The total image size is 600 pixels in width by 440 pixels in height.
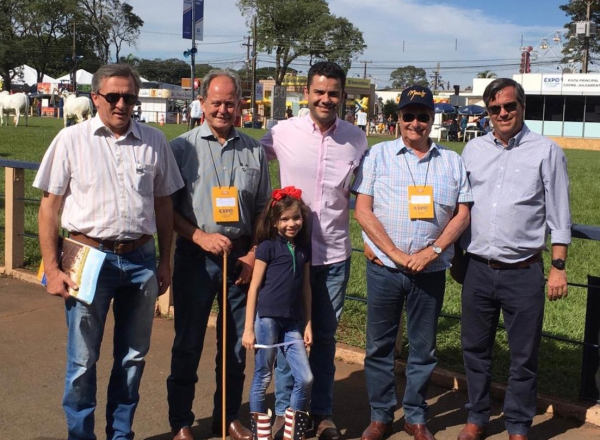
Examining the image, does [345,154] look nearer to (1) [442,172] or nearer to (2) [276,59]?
(1) [442,172]

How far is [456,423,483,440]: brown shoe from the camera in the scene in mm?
4227

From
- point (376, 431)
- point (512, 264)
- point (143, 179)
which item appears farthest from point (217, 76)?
point (376, 431)

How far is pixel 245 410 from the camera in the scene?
4637 millimetres

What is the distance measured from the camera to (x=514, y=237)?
13.2 feet

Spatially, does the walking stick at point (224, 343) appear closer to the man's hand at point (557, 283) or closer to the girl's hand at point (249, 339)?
the girl's hand at point (249, 339)

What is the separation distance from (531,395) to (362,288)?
11.1ft

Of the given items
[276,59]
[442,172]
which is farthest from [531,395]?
[276,59]

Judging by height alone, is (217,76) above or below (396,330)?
above

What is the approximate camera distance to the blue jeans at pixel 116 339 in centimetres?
372

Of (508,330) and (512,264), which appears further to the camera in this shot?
(508,330)

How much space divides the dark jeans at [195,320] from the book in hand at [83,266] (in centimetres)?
59

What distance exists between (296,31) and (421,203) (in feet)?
279

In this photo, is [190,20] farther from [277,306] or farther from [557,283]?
[557,283]

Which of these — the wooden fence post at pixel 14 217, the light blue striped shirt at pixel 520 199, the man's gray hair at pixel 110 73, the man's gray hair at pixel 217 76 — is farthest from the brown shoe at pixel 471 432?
the wooden fence post at pixel 14 217
